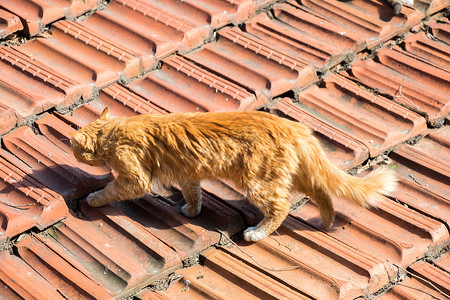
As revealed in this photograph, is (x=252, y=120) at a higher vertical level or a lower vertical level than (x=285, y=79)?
lower

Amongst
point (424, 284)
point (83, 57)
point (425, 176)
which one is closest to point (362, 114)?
point (425, 176)

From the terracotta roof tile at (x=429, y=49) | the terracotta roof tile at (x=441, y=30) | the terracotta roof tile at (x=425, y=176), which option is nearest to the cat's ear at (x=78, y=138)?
the terracotta roof tile at (x=425, y=176)

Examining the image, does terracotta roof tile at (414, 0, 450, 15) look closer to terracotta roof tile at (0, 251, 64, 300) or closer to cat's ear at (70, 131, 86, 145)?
cat's ear at (70, 131, 86, 145)

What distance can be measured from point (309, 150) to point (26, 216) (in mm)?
1779

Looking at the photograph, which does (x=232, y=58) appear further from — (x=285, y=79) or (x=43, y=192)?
(x=43, y=192)

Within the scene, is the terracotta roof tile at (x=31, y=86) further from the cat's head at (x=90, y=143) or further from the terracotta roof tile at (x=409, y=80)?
the terracotta roof tile at (x=409, y=80)

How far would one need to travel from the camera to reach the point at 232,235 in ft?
14.1

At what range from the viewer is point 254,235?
13.8ft

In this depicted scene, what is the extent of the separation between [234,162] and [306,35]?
168 cm

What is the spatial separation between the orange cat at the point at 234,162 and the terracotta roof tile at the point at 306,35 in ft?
3.61

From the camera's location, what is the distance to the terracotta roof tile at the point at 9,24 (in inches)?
207

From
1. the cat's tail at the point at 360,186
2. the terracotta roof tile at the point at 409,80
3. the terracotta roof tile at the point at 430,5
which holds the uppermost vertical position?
the terracotta roof tile at the point at 430,5

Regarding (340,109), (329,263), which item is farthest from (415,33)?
(329,263)

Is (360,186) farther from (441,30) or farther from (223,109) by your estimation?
(441,30)
